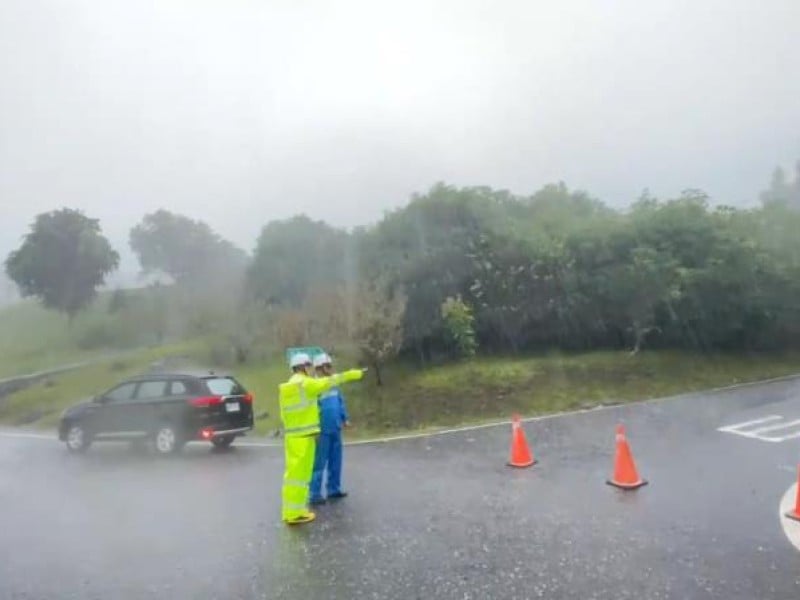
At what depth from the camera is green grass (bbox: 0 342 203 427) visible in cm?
2233

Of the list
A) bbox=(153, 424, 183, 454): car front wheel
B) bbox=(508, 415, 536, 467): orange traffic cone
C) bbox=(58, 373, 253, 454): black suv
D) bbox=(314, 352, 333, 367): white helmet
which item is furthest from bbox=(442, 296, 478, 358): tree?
bbox=(314, 352, 333, 367): white helmet

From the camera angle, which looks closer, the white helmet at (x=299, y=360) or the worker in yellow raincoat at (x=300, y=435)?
the worker in yellow raincoat at (x=300, y=435)

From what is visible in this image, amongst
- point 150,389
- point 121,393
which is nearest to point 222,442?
point 150,389

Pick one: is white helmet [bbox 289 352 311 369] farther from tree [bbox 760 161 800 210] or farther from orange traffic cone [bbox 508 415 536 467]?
tree [bbox 760 161 800 210]

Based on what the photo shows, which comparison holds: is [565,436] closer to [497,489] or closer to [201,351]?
[497,489]

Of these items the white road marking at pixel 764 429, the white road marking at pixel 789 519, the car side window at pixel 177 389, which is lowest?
the white road marking at pixel 764 429

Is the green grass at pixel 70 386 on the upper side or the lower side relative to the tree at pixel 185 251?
lower

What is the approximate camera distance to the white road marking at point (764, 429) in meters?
10.9

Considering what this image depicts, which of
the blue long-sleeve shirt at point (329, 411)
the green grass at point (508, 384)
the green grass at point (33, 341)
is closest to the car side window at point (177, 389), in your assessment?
the green grass at point (508, 384)

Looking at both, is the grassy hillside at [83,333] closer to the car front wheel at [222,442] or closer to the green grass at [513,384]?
the green grass at [513,384]

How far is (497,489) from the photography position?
8.34 meters

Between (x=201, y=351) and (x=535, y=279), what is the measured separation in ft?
35.7

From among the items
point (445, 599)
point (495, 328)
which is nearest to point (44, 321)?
point (495, 328)

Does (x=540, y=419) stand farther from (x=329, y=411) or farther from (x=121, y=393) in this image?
(x=121, y=393)
